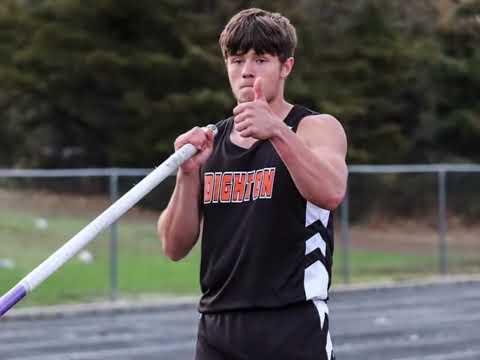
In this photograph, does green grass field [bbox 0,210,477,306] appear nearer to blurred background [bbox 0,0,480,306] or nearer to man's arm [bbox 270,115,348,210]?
blurred background [bbox 0,0,480,306]

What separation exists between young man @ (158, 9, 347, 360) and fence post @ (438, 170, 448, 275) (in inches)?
607

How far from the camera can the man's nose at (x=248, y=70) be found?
148 inches

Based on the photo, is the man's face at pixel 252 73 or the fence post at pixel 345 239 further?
the fence post at pixel 345 239

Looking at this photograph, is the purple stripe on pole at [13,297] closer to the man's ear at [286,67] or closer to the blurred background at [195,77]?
the man's ear at [286,67]

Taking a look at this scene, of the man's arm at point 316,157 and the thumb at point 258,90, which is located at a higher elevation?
the thumb at point 258,90

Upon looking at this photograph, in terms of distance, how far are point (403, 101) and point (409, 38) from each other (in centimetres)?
217

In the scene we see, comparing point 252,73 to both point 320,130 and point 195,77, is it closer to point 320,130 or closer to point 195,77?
point 320,130

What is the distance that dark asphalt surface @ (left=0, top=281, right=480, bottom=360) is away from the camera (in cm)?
1138

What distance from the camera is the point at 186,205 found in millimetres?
4012

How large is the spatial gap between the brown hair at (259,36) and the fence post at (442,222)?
1547cm

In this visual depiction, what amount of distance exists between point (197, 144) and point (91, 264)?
41.8 feet

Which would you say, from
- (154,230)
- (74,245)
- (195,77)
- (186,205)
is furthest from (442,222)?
(74,245)

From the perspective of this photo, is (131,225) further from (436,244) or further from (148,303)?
(436,244)

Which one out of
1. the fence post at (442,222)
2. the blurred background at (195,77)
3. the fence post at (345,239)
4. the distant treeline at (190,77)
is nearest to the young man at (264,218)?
the fence post at (345,239)
